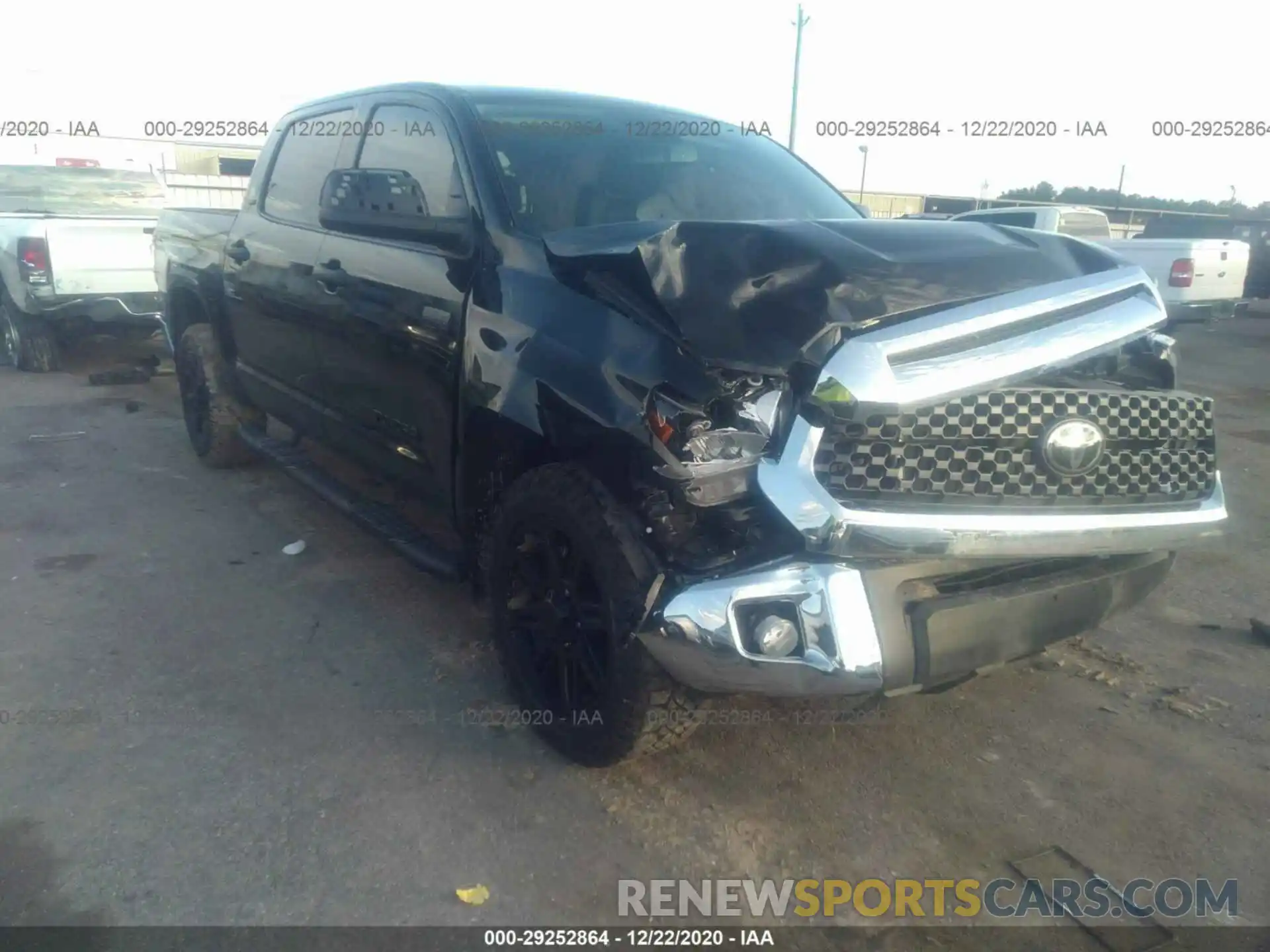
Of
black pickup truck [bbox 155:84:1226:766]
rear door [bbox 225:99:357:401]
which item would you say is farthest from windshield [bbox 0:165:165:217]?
black pickup truck [bbox 155:84:1226:766]

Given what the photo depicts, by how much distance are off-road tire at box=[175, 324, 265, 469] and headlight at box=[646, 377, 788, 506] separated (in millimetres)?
3725

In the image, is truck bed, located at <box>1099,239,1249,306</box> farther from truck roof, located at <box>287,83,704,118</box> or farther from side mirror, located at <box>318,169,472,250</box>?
side mirror, located at <box>318,169,472,250</box>

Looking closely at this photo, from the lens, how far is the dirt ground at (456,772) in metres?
2.54

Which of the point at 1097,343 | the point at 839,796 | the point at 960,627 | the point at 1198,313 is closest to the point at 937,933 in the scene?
the point at 839,796

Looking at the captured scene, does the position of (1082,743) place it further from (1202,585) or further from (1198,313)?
(1198,313)

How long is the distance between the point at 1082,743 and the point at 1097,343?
4.50 ft

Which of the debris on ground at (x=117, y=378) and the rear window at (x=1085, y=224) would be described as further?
the rear window at (x=1085, y=224)

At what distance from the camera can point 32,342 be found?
9109 mm

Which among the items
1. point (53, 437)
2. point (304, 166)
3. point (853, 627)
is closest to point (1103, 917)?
point (853, 627)

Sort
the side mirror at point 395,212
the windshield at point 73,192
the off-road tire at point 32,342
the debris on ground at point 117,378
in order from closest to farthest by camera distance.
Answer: the side mirror at point 395,212
the debris on ground at point 117,378
the off-road tire at point 32,342
the windshield at point 73,192

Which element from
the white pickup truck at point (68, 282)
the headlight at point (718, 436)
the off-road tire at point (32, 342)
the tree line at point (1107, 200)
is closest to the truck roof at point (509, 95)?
the headlight at point (718, 436)

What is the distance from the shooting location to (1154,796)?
114 inches

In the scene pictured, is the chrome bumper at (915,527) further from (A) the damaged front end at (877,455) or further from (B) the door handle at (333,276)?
(B) the door handle at (333,276)

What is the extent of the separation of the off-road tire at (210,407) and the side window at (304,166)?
1102mm
